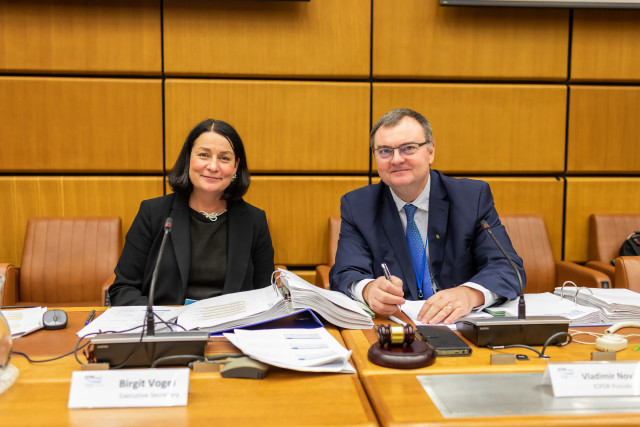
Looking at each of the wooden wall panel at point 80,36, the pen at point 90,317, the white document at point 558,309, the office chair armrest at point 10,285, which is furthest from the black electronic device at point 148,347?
the wooden wall panel at point 80,36

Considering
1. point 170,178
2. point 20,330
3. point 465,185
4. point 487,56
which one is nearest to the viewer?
point 20,330

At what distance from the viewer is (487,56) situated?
3.09m

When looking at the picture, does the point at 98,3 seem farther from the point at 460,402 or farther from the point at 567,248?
the point at 567,248

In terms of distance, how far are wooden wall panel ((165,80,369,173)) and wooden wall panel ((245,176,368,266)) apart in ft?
0.25

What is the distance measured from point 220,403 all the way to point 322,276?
1830mm

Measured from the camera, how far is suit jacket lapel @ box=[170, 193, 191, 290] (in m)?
2.02

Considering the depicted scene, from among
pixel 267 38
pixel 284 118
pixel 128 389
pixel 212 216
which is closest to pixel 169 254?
pixel 212 216

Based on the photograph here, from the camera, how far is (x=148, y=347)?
3.70ft

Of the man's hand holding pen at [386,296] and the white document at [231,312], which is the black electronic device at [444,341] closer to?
the man's hand holding pen at [386,296]

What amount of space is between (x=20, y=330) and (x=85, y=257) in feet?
5.01

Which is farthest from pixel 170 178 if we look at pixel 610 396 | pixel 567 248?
pixel 567 248

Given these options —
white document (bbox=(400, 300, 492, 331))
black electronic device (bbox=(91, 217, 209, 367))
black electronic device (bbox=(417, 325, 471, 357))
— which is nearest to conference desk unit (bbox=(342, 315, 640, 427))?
black electronic device (bbox=(417, 325, 471, 357))

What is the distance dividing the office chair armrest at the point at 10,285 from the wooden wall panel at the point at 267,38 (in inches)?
53.2

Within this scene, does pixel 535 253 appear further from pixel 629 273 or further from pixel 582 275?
pixel 629 273
